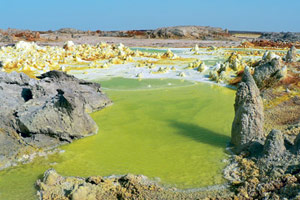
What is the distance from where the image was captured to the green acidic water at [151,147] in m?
3.88

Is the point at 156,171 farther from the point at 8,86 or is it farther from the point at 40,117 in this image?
the point at 8,86

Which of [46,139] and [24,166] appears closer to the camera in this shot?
[24,166]

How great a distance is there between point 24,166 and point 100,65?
29.8 ft

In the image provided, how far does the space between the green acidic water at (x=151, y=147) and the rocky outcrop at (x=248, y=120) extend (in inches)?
11.9

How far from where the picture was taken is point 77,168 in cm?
413

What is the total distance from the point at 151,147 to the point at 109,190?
147 cm

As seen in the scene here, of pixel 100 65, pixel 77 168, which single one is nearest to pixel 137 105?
pixel 77 168

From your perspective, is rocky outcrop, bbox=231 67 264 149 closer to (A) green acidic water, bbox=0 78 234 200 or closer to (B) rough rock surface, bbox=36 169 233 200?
(A) green acidic water, bbox=0 78 234 200

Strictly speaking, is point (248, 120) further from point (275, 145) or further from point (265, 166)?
point (265, 166)

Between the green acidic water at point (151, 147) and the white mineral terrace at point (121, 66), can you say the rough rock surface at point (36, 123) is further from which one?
the white mineral terrace at point (121, 66)

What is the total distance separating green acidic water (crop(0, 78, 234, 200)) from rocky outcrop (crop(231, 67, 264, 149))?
11.9 inches

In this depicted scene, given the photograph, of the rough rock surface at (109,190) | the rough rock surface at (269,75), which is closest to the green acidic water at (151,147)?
the rough rock surface at (109,190)

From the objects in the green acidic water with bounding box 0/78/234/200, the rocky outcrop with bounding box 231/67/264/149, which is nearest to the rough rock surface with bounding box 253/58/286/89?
the green acidic water with bounding box 0/78/234/200

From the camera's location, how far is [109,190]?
3.40m
